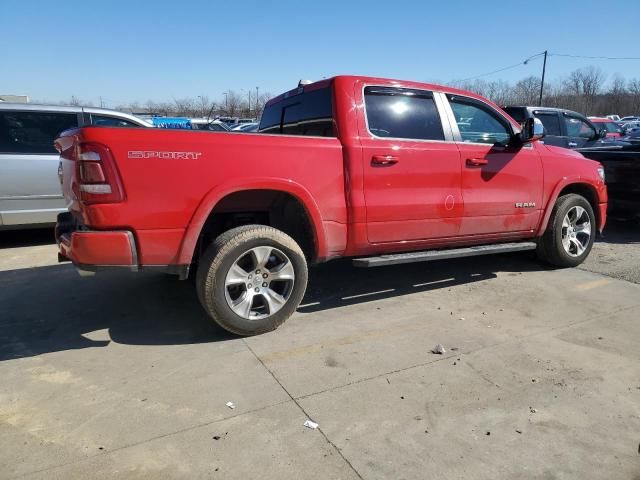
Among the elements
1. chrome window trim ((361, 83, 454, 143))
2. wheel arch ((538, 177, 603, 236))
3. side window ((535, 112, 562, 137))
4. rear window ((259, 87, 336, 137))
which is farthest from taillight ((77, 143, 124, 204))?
side window ((535, 112, 562, 137))

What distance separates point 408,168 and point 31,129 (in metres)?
5.27

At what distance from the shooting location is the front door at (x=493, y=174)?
15.4ft

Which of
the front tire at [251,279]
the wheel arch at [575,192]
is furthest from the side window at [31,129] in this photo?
the wheel arch at [575,192]

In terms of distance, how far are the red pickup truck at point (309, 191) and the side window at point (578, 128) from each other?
6.07 m

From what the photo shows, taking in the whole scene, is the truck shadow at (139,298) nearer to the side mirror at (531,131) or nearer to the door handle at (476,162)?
the door handle at (476,162)

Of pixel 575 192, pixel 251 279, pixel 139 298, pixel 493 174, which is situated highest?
pixel 493 174

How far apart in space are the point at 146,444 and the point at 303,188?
207cm

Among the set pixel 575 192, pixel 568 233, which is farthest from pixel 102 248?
pixel 575 192

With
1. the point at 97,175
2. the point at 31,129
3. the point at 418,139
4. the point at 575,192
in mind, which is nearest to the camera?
the point at 97,175

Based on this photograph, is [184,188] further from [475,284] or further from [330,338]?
[475,284]

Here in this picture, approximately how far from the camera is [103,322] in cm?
411

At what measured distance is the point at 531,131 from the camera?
16.0 feet

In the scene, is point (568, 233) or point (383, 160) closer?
point (383, 160)

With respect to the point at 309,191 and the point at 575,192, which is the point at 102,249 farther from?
the point at 575,192
